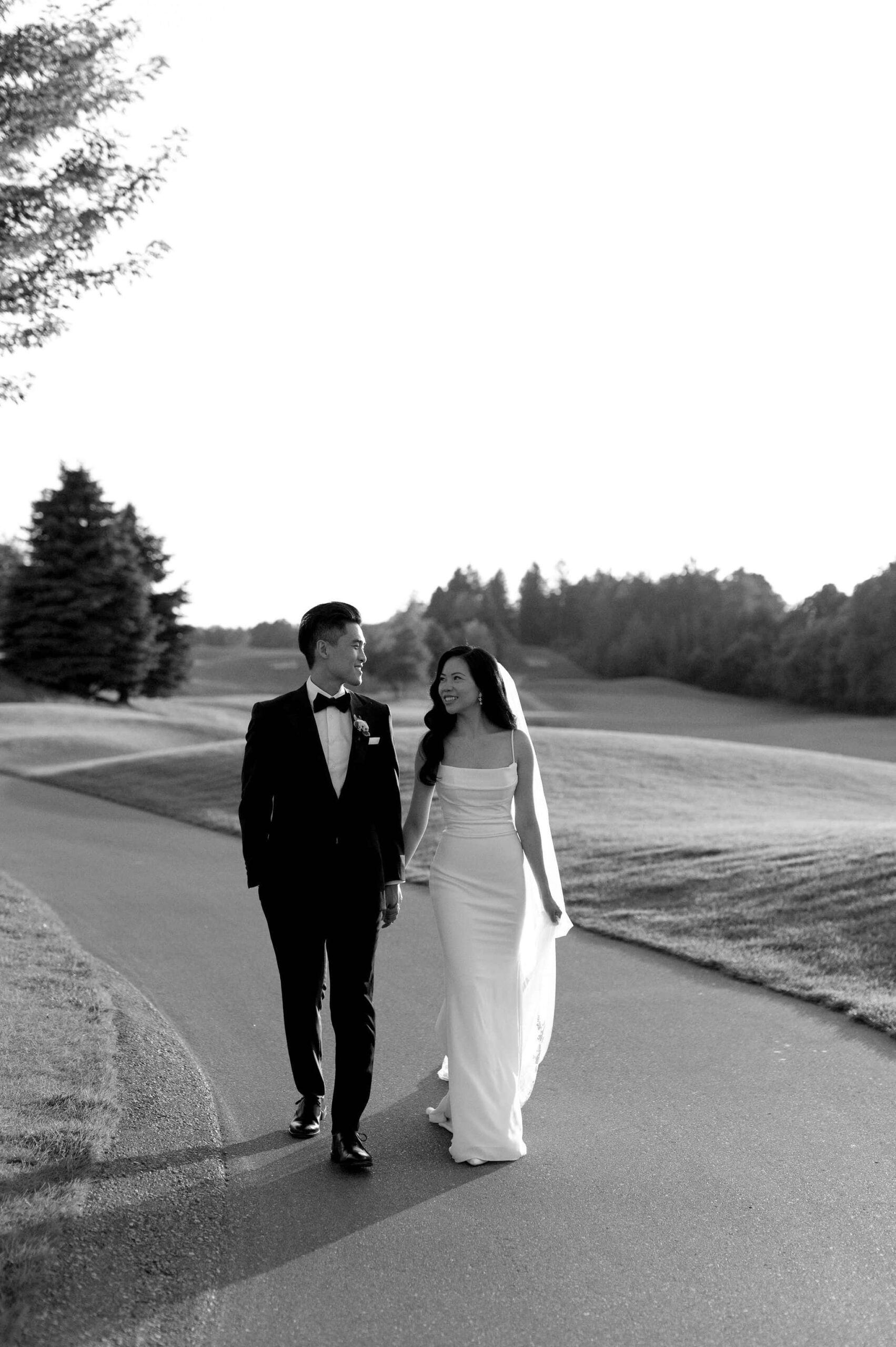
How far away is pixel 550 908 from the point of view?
20.1ft

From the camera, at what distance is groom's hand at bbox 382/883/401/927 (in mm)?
5703

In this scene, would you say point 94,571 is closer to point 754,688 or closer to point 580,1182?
point 754,688

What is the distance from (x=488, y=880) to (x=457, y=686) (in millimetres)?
965

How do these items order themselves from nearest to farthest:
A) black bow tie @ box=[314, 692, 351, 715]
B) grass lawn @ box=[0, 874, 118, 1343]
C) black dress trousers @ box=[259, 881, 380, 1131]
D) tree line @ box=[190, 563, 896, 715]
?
grass lawn @ box=[0, 874, 118, 1343] < black dress trousers @ box=[259, 881, 380, 1131] < black bow tie @ box=[314, 692, 351, 715] < tree line @ box=[190, 563, 896, 715]

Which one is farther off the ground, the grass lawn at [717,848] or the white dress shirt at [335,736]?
the white dress shirt at [335,736]

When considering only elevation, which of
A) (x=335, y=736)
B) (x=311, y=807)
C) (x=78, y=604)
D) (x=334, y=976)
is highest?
(x=78, y=604)

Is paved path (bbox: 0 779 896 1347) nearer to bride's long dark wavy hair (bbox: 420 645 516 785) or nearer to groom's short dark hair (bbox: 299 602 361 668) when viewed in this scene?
bride's long dark wavy hair (bbox: 420 645 516 785)

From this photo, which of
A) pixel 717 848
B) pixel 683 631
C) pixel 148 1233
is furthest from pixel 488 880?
pixel 683 631

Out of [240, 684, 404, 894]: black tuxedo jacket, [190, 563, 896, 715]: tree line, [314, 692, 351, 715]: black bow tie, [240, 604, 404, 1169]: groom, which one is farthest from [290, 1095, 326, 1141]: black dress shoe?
[190, 563, 896, 715]: tree line

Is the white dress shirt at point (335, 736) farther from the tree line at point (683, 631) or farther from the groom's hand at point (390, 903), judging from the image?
the tree line at point (683, 631)

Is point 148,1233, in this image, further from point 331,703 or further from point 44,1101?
point 331,703

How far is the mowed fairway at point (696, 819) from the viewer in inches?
406

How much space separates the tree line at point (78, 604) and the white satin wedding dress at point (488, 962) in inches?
2319

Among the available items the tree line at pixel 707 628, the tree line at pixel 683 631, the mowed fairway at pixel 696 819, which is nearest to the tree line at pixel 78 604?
the mowed fairway at pixel 696 819
